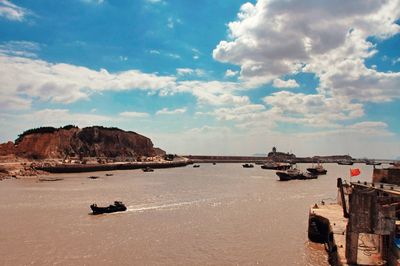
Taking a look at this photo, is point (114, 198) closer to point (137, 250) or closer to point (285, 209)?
point (285, 209)

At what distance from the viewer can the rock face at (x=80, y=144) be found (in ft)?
399

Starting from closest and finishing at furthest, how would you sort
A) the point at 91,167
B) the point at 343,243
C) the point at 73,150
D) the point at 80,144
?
1. the point at 343,243
2. the point at 91,167
3. the point at 73,150
4. the point at 80,144

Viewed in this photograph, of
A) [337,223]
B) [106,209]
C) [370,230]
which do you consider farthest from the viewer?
[106,209]

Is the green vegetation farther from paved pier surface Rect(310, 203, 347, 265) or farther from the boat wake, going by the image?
paved pier surface Rect(310, 203, 347, 265)

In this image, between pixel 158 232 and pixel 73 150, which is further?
pixel 73 150

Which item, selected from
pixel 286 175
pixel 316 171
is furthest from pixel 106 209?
pixel 316 171

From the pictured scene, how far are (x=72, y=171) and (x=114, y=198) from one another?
56.4 meters

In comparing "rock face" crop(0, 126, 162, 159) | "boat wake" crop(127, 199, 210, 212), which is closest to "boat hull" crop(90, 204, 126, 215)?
"boat wake" crop(127, 199, 210, 212)

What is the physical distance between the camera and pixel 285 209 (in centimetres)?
4025

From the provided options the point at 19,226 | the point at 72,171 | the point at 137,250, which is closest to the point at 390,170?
the point at 137,250

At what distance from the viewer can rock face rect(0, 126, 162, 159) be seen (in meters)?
122

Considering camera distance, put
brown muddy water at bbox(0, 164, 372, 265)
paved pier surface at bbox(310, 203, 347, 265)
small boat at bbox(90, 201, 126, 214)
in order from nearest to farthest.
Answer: paved pier surface at bbox(310, 203, 347, 265) < brown muddy water at bbox(0, 164, 372, 265) < small boat at bbox(90, 201, 126, 214)

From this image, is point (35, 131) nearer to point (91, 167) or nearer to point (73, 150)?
point (73, 150)

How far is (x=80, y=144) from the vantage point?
144m
